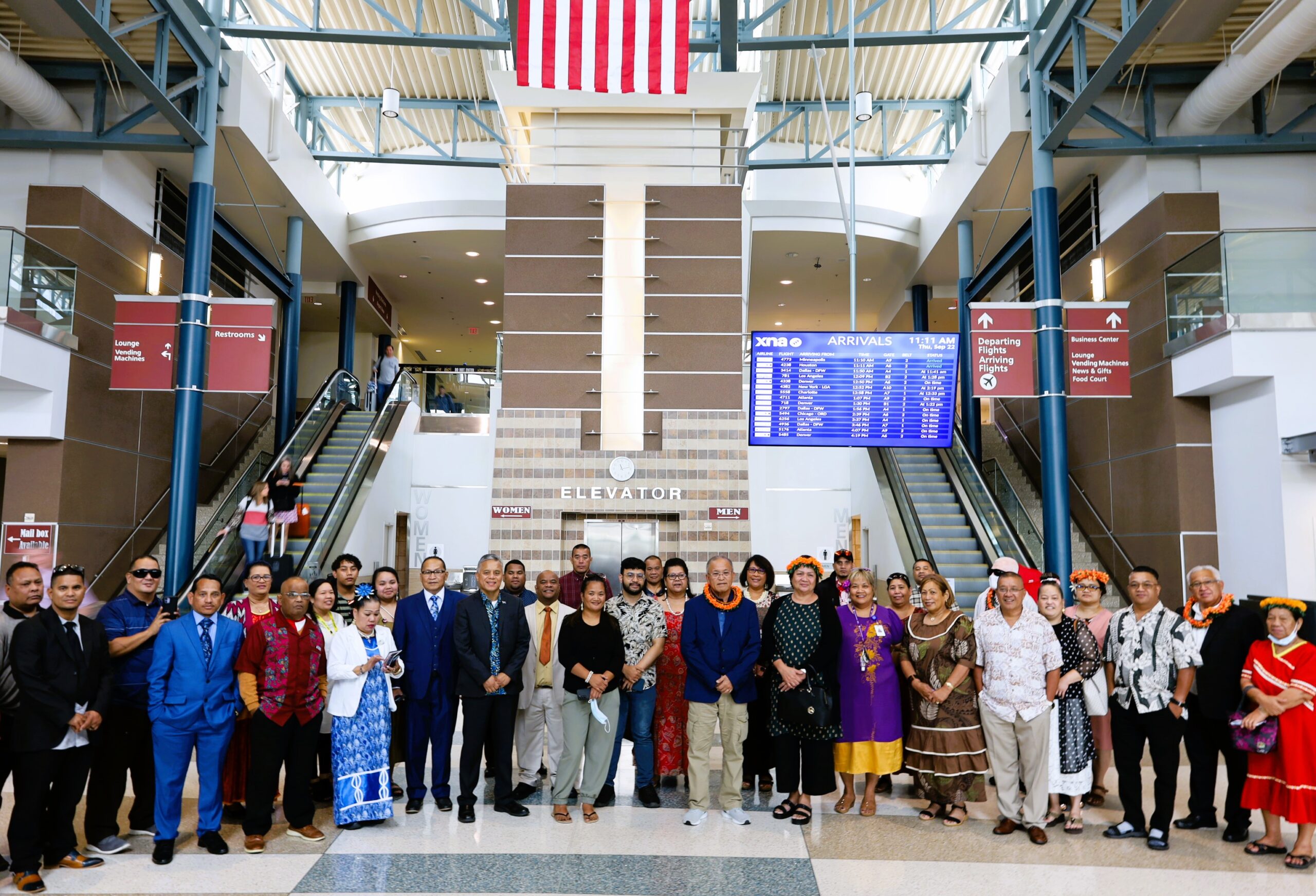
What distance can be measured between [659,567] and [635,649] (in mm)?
1751

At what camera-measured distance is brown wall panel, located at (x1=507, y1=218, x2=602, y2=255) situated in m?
13.8

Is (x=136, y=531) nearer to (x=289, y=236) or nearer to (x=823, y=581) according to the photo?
(x=289, y=236)

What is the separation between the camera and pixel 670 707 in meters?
6.30

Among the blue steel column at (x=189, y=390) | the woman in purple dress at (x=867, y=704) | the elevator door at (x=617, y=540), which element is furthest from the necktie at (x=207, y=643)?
the elevator door at (x=617, y=540)

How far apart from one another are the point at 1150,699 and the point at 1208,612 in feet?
2.60

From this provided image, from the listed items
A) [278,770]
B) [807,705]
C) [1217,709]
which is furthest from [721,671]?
[1217,709]

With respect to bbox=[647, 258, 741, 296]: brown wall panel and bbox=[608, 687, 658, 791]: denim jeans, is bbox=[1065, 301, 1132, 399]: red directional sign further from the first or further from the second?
bbox=[608, 687, 658, 791]: denim jeans

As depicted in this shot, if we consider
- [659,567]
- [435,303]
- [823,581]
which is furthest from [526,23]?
[435,303]

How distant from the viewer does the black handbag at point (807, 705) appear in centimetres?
565

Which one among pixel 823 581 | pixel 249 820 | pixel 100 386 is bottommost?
pixel 249 820

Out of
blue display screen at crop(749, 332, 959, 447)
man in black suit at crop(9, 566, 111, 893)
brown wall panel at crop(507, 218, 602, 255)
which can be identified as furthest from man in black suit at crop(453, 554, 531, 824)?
brown wall panel at crop(507, 218, 602, 255)

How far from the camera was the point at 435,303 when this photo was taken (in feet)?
78.4

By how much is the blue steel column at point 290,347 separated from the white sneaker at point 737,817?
12.7 metres

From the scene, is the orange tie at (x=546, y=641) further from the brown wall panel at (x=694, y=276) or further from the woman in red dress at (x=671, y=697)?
the brown wall panel at (x=694, y=276)
